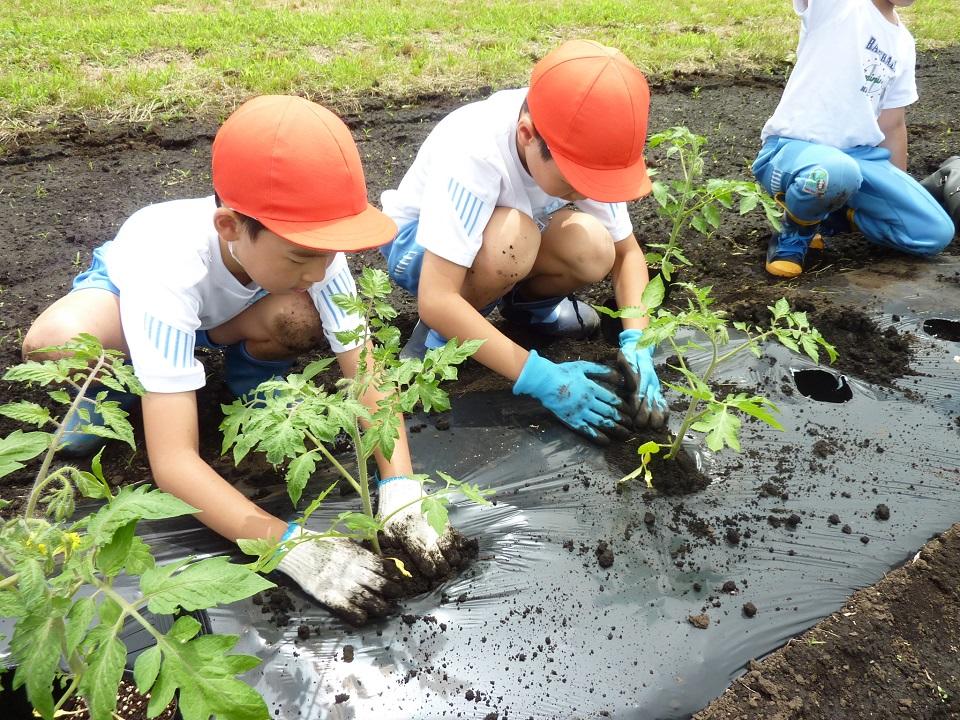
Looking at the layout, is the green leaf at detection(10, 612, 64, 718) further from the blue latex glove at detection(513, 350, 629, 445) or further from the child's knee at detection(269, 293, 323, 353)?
the blue latex glove at detection(513, 350, 629, 445)

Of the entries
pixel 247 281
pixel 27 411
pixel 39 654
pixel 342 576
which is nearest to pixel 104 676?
pixel 39 654

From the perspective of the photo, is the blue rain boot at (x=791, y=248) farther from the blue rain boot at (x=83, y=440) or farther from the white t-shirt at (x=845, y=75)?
the blue rain boot at (x=83, y=440)

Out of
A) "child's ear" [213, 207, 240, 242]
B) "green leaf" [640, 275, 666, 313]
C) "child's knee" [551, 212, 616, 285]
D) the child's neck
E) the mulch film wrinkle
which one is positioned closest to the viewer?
the mulch film wrinkle

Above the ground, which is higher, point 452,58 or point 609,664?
point 452,58

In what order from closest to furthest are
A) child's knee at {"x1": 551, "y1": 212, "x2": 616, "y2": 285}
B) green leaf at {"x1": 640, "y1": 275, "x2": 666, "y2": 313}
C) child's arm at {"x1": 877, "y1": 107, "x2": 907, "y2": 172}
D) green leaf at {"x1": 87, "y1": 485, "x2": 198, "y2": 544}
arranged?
green leaf at {"x1": 87, "y1": 485, "x2": 198, "y2": 544} → green leaf at {"x1": 640, "y1": 275, "x2": 666, "y2": 313} → child's knee at {"x1": 551, "y1": 212, "x2": 616, "y2": 285} → child's arm at {"x1": 877, "y1": 107, "x2": 907, "y2": 172}

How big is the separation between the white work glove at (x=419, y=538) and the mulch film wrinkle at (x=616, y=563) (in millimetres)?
53

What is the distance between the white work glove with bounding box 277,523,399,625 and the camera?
60.6 inches

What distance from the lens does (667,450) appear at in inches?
77.8

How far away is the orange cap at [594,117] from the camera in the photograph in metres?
1.79

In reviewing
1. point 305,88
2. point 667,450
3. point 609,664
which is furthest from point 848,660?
point 305,88

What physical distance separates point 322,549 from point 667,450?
947 mm

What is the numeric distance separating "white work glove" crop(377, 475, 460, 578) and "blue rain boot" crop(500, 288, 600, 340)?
40.5 inches

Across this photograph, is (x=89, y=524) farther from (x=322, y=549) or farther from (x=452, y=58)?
(x=452, y=58)

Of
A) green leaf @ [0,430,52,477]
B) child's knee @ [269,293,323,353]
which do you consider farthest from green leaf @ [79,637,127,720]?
child's knee @ [269,293,323,353]
